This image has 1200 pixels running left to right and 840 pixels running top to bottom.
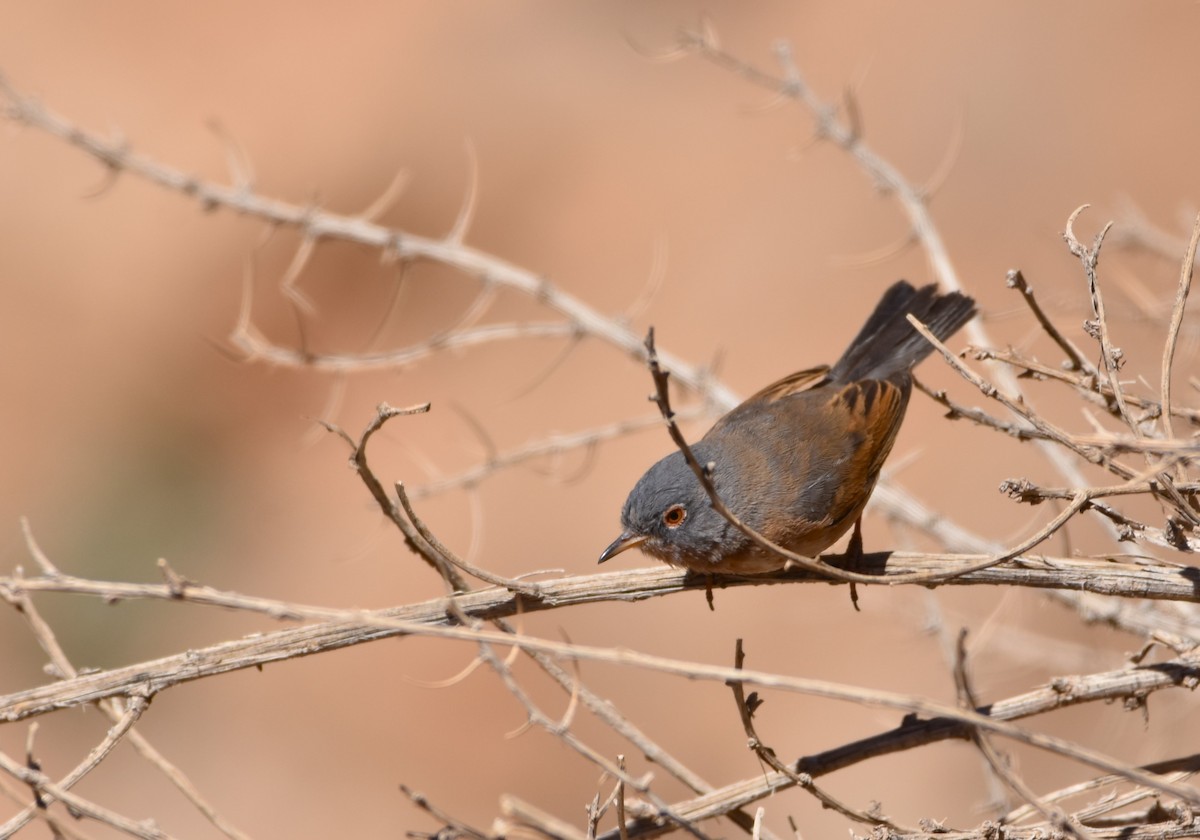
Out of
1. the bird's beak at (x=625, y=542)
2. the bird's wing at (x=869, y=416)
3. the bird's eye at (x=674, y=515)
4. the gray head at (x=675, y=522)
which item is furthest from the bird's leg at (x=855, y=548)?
the bird's beak at (x=625, y=542)

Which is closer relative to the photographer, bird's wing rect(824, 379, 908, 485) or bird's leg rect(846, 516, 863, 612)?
bird's leg rect(846, 516, 863, 612)

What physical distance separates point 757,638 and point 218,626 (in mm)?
6050

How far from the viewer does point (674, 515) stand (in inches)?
153

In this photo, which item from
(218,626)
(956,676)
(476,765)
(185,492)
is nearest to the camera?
(956,676)

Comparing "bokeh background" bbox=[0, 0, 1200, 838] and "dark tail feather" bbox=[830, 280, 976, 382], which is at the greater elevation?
"bokeh background" bbox=[0, 0, 1200, 838]

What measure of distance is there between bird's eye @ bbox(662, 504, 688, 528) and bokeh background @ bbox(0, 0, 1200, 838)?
17.2ft

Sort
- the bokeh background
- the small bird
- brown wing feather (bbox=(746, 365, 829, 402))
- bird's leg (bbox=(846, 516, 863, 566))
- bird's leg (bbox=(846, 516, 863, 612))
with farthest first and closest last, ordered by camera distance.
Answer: the bokeh background, brown wing feather (bbox=(746, 365, 829, 402)), the small bird, bird's leg (bbox=(846, 516, 863, 612)), bird's leg (bbox=(846, 516, 863, 566))

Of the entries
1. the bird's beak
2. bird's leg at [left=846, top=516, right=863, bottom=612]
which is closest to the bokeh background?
bird's leg at [left=846, top=516, right=863, bottom=612]

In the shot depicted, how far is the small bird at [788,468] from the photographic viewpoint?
152 inches

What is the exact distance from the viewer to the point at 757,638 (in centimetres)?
1092

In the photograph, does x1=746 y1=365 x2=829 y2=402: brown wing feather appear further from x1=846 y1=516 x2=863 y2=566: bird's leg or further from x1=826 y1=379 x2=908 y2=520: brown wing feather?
x1=846 y1=516 x2=863 y2=566: bird's leg

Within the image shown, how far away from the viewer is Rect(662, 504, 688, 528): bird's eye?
388 cm

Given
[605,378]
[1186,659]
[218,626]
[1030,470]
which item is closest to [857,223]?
[605,378]

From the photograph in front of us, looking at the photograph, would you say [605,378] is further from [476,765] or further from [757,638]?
[476,765]
